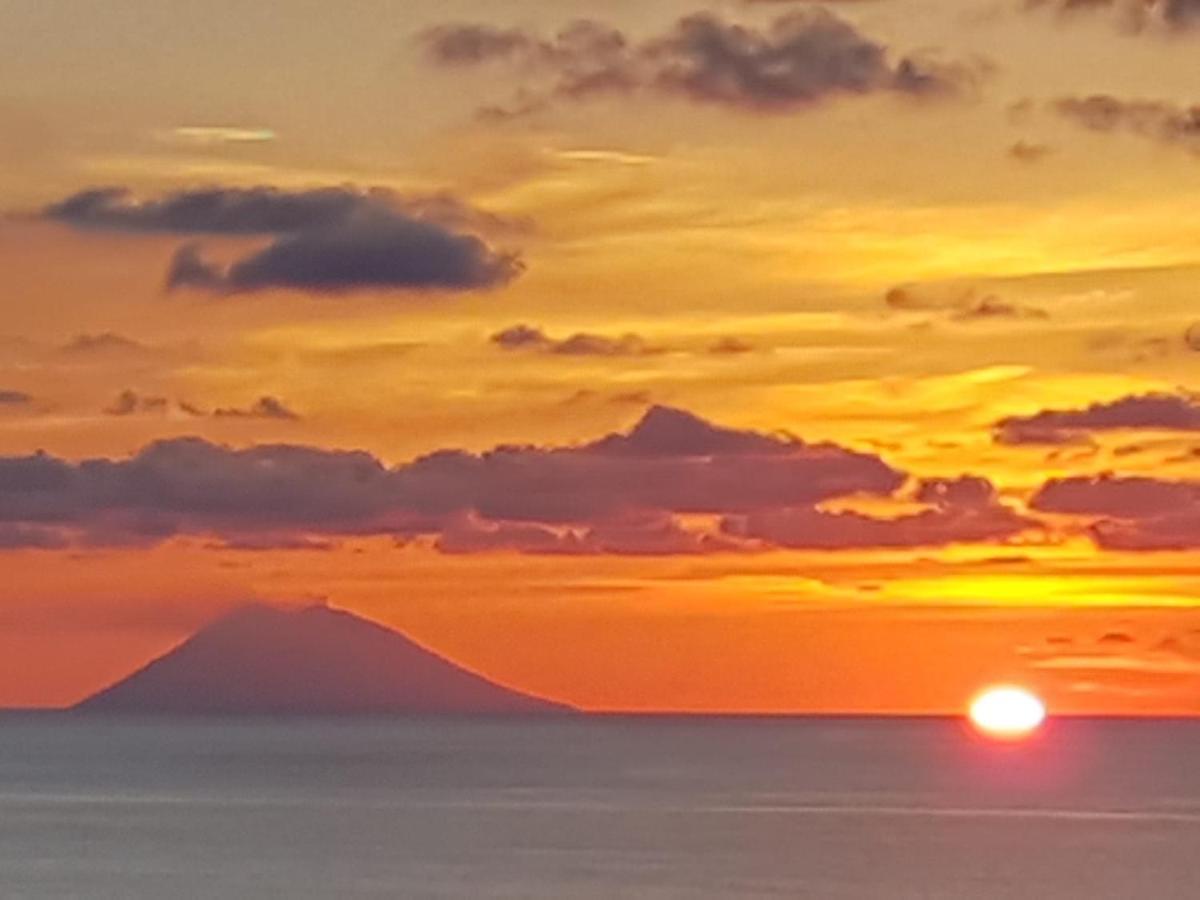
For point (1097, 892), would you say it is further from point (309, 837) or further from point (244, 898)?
point (309, 837)

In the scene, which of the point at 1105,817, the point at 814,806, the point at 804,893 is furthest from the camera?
the point at 814,806

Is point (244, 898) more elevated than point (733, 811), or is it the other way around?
point (733, 811)

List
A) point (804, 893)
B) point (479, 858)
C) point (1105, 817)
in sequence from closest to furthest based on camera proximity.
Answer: point (804, 893)
point (479, 858)
point (1105, 817)

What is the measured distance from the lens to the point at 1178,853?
481 feet

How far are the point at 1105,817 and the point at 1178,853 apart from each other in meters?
37.2

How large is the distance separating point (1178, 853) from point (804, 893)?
3536cm

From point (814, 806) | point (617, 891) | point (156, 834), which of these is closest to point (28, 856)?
point (156, 834)

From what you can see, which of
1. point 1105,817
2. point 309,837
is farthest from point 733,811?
point 309,837

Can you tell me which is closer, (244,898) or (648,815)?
(244,898)

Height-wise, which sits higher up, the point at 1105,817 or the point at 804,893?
the point at 1105,817

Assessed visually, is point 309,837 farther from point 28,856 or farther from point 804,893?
point 804,893

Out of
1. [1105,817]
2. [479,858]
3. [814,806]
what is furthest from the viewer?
[814,806]

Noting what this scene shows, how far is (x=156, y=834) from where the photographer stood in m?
170

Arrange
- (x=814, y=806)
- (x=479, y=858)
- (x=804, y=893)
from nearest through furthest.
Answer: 1. (x=804, y=893)
2. (x=479, y=858)
3. (x=814, y=806)
